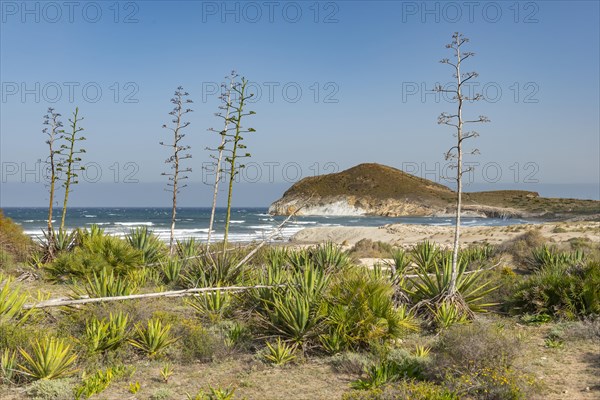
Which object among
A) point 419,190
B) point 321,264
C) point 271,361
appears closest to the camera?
point 271,361

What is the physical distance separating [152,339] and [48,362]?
1.40 meters

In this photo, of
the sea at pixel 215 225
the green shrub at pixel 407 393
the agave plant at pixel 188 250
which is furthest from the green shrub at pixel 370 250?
the green shrub at pixel 407 393

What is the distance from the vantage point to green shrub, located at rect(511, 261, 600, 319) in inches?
363

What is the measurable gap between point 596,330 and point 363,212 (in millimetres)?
108447

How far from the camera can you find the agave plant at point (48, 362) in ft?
19.7

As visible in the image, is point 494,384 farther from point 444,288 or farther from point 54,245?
point 54,245

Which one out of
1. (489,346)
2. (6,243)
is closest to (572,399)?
(489,346)

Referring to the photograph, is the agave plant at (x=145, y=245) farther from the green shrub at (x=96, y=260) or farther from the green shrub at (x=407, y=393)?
the green shrub at (x=407, y=393)

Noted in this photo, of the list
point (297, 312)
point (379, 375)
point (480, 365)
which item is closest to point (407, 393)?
point (379, 375)

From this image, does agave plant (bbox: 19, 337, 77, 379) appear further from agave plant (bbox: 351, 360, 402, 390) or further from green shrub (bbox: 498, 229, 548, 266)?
green shrub (bbox: 498, 229, 548, 266)

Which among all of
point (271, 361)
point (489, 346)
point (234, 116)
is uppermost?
point (234, 116)

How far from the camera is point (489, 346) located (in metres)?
6.14

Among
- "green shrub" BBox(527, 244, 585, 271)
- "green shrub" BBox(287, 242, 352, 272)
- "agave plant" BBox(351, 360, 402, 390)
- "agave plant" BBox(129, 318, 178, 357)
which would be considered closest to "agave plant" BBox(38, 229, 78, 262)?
"green shrub" BBox(287, 242, 352, 272)

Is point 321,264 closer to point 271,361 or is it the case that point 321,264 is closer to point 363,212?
point 271,361
